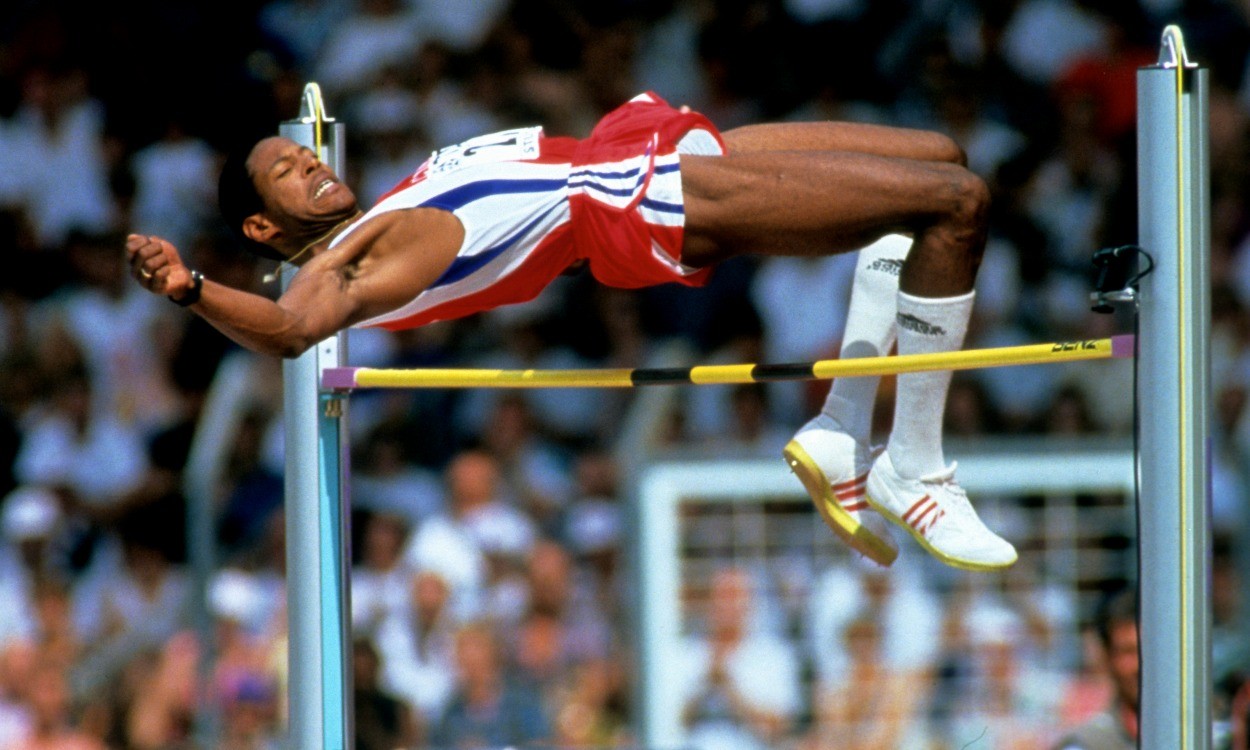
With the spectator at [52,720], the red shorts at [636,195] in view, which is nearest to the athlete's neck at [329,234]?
the red shorts at [636,195]

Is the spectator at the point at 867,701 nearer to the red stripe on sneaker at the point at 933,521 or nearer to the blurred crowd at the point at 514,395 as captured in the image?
the blurred crowd at the point at 514,395

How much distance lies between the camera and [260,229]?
4348 millimetres

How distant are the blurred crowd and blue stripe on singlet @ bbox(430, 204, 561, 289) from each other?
9.14 ft

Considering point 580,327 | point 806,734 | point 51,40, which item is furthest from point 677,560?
point 51,40

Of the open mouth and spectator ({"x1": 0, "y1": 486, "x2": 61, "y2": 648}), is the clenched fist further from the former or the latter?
spectator ({"x1": 0, "y1": 486, "x2": 61, "y2": 648})

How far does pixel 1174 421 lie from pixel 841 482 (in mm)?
1125

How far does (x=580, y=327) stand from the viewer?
28.3 ft

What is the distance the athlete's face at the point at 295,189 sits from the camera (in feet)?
14.0

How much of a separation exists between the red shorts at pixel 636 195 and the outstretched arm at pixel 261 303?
59 cm

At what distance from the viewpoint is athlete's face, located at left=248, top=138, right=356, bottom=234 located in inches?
169

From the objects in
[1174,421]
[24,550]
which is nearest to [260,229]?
[1174,421]

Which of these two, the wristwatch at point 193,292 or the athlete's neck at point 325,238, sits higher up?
the athlete's neck at point 325,238

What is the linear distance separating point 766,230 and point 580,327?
14.8 feet

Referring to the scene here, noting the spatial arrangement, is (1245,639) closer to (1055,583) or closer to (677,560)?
(1055,583)
